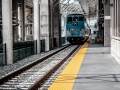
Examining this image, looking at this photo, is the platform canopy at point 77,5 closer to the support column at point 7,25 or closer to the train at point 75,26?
the train at point 75,26

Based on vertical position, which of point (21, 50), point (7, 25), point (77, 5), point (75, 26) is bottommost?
point (21, 50)

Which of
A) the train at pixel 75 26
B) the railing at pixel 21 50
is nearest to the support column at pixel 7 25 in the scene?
the railing at pixel 21 50

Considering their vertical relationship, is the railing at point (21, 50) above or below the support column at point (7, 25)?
below

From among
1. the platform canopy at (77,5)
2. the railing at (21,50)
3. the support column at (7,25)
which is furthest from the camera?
the platform canopy at (77,5)

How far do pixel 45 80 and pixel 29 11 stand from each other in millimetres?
78794

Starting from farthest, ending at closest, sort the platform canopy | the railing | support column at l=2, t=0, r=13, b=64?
the platform canopy
support column at l=2, t=0, r=13, b=64
the railing

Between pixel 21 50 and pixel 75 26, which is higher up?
pixel 75 26

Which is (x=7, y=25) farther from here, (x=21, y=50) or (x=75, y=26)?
(x=75, y=26)

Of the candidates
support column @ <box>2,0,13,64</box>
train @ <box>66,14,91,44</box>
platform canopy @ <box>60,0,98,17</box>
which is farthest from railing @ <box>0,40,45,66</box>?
platform canopy @ <box>60,0,98,17</box>

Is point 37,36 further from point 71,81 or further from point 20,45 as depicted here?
point 71,81

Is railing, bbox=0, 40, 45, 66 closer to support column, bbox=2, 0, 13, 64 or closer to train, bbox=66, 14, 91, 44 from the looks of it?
support column, bbox=2, 0, 13, 64

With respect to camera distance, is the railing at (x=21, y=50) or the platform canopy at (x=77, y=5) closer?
the railing at (x=21, y=50)

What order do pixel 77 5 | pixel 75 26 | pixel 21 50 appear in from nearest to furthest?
1. pixel 21 50
2. pixel 75 26
3. pixel 77 5

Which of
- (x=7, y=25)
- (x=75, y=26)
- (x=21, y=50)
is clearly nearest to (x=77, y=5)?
(x=75, y=26)
